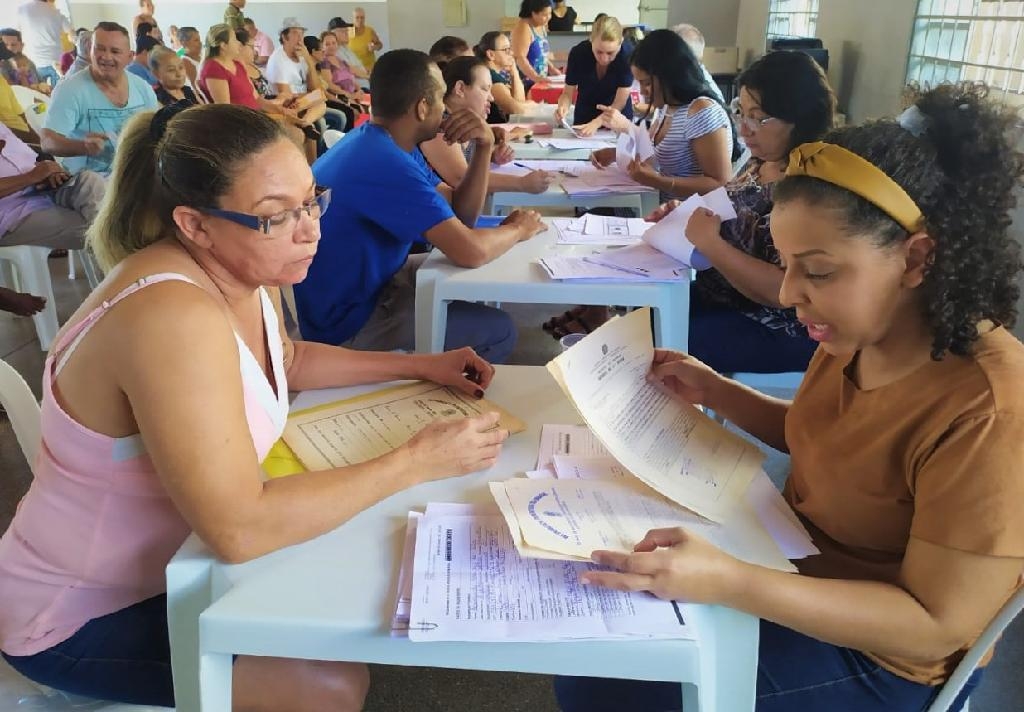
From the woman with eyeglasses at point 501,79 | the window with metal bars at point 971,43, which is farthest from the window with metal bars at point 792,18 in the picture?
the woman with eyeglasses at point 501,79

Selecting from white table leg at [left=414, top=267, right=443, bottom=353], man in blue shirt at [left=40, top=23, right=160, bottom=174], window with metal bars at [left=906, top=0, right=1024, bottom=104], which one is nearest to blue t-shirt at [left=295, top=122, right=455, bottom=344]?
white table leg at [left=414, top=267, right=443, bottom=353]

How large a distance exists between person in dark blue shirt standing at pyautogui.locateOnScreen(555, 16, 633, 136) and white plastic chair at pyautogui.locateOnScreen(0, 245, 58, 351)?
2960 mm

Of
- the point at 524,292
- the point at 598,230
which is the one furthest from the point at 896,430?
the point at 598,230

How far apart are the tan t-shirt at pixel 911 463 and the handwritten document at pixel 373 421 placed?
16.6 inches

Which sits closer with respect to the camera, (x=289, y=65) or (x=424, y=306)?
(x=424, y=306)

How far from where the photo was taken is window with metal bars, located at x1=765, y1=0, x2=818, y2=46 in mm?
6670

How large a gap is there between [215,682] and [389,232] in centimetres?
157

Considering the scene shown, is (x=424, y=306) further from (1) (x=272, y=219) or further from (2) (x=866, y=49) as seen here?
(2) (x=866, y=49)

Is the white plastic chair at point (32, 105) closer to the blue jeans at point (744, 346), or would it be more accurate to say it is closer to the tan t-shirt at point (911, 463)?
the blue jeans at point (744, 346)

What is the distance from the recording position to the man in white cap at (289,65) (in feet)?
25.2

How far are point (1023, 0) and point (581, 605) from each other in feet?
11.1

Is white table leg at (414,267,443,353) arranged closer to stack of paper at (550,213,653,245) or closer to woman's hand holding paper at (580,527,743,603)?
stack of paper at (550,213,653,245)

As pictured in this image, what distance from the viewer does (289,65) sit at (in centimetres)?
776

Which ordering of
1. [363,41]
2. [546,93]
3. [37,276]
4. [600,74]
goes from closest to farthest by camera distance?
[37,276], [600,74], [546,93], [363,41]
